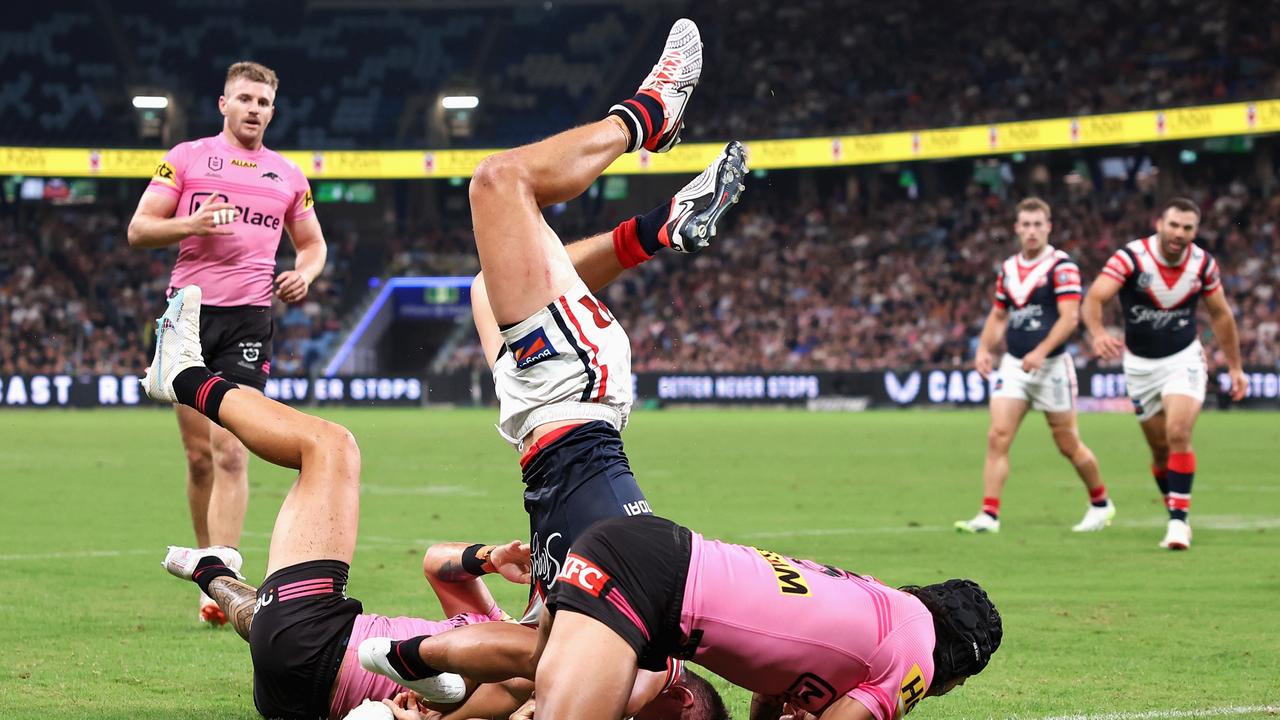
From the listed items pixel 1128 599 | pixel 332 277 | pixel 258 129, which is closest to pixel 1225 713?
pixel 1128 599

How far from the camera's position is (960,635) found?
447cm

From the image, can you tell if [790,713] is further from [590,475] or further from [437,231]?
[437,231]

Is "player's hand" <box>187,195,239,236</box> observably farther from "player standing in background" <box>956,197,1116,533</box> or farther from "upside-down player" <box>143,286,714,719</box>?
"player standing in background" <box>956,197,1116,533</box>

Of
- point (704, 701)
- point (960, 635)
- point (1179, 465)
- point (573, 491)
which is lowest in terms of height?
point (704, 701)

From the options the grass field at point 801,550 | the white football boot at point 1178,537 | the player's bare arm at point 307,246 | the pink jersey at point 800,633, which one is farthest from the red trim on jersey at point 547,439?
the white football boot at point 1178,537

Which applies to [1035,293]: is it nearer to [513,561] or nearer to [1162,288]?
[1162,288]

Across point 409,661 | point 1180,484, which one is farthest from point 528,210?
point 1180,484

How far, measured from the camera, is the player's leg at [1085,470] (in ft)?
38.6

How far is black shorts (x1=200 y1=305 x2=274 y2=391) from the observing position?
7.84 meters

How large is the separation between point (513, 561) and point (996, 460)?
712cm

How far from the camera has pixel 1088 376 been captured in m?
32.9

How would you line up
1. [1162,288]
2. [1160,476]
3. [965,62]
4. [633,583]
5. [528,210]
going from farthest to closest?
[965,62] → [1160,476] → [1162,288] → [528,210] → [633,583]

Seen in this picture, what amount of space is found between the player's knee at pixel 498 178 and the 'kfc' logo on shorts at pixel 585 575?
5.07 feet

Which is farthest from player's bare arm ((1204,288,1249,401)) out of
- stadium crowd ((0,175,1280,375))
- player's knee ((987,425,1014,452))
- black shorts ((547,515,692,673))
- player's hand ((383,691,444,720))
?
stadium crowd ((0,175,1280,375))
